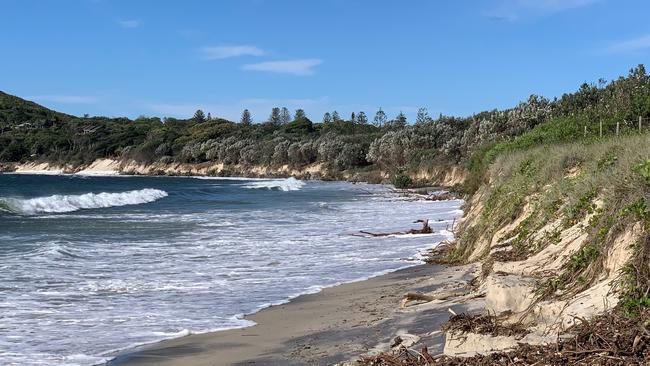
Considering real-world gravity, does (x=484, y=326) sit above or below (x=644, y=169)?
below

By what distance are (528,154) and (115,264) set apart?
10.1 meters

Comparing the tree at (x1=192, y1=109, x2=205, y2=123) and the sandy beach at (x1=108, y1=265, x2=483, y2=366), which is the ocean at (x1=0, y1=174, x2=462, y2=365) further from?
the tree at (x1=192, y1=109, x2=205, y2=123)

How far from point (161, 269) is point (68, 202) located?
85.4ft

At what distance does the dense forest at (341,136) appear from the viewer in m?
26.2

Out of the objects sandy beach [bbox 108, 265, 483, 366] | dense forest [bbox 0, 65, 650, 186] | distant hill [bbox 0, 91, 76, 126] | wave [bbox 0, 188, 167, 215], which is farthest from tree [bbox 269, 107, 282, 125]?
sandy beach [bbox 108, 265, 483, 366]

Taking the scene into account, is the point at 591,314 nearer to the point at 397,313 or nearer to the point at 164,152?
the point at 397,313

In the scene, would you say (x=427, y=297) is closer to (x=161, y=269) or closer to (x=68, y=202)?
(x=161, y=269)

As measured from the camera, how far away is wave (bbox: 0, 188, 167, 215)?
33656 mm

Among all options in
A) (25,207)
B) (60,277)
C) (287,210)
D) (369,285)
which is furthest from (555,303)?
(25,207)

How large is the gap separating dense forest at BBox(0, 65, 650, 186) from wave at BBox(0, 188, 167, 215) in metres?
21.7

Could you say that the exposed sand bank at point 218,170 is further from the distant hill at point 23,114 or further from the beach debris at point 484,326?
the beach debris at point 484,326

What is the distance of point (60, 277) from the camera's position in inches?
500

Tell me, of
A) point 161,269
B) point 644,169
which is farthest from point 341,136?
point 644,169

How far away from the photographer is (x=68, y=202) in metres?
37.2
